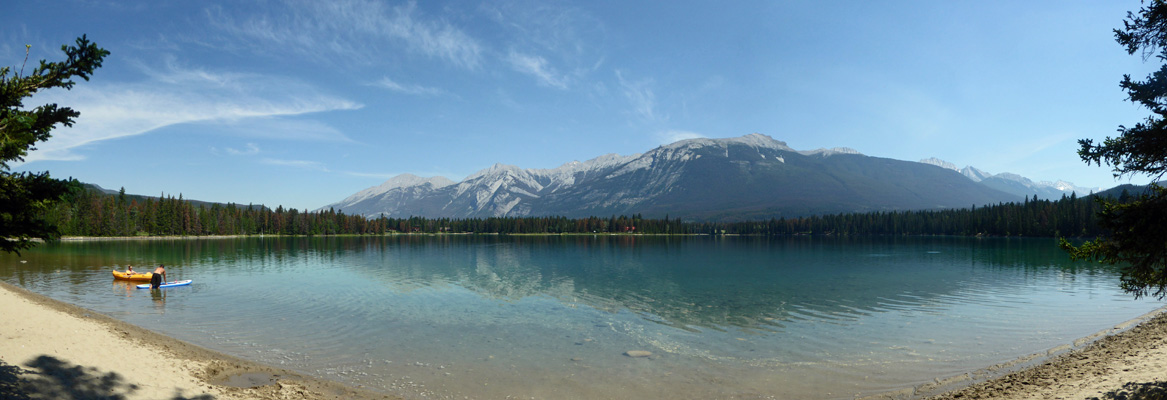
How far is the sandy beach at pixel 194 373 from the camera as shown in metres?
16.3

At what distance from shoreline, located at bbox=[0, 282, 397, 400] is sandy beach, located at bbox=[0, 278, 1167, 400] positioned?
0.03m

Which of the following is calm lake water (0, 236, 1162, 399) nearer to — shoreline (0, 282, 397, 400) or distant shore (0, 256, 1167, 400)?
distant shore (0, 256, 1167, 400)

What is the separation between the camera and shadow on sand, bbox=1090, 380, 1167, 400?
15178mm

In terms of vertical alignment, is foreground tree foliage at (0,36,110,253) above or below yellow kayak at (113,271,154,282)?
above

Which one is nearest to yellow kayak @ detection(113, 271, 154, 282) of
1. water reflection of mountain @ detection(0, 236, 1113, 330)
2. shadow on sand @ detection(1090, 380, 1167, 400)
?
water reflection of mountain @ detection(0, 236, 1113, 330)

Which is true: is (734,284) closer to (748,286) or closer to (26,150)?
(748,286)

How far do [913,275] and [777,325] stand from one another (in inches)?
1880

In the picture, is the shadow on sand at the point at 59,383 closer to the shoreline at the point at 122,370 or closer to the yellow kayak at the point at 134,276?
the shoreline at the point at 122,370

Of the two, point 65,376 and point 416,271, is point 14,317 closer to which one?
point 65,376

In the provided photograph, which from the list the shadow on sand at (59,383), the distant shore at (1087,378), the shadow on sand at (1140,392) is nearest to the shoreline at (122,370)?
the shadow on sand at (59,383)

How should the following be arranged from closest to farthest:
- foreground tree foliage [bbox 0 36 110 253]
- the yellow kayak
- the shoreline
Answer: foreground tree foliage [bbox 0 36 110 253]
the shoreline
the yellow kayak

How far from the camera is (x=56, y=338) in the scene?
2200cm

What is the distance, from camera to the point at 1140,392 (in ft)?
51.8

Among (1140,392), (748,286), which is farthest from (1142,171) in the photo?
(748,286)
